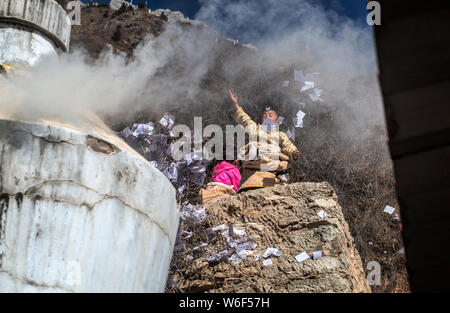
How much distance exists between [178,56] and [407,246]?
44.9 ft

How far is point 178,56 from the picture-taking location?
48.0 ft

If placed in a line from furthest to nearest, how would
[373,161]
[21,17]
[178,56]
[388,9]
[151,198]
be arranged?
[178,56] → [373,161] → [21,17] → [151,198] → [388,9]

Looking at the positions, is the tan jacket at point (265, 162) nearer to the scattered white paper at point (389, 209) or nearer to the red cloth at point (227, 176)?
the red cloth at point (227, 176)

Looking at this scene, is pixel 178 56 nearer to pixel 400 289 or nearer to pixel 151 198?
pixel 400 289

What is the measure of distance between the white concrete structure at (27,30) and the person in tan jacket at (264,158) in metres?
3.28

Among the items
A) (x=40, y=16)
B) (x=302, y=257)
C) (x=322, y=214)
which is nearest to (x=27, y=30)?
(x=40, y=16)

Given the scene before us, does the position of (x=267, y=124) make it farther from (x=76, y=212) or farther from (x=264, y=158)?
(x=76, y=212)

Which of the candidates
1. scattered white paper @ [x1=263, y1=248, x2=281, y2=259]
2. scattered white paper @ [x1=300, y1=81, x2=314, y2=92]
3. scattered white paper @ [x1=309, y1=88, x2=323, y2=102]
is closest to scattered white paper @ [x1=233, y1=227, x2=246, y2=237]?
scattered white paper @ [x1=263, y1=248, x2=281, y2=259]

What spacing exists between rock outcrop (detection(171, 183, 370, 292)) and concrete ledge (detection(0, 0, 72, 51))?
2.42 m

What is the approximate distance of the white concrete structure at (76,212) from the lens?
7.85 feet

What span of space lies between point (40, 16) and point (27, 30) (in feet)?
0.51
